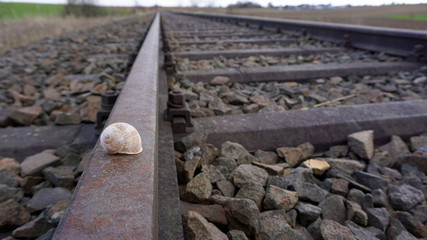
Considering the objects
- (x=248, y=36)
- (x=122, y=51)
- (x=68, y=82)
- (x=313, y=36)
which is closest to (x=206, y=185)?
(x=68, y=82)

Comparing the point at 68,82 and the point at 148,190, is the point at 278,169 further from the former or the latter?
the point at 68,82

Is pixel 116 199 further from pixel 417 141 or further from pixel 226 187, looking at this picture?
pixel 417 141

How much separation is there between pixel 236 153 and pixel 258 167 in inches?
6.2

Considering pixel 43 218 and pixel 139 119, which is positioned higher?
pixel 139 119

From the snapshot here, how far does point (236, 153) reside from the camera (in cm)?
154

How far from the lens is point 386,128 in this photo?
1.76 meters

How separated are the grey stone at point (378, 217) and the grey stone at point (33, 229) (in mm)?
1154

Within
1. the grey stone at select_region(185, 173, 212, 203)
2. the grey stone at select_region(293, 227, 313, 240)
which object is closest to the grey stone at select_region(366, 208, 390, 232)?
the grey stone at select_region(293, 227, 313, 240)

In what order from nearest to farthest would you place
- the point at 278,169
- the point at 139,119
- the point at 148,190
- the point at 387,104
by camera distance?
the point at 148,190 < the point at 139,119 < the point at 278,169 < the point at 387,104

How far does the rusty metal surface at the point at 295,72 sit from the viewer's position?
2.92 meters

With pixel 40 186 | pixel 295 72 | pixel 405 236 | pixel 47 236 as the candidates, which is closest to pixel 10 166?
pixel 40 186

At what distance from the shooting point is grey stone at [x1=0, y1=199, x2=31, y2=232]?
1160mm

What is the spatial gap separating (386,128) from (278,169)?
763 millimetres

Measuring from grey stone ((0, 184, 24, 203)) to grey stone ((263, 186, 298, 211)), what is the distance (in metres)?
1.02
